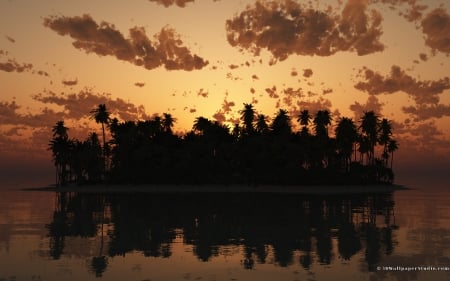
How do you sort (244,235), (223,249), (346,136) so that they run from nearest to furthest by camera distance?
1. (223,249)
2. (244,235)
3. (346,136)

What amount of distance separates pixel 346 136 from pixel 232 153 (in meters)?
32.8

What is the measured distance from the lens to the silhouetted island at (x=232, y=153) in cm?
11100

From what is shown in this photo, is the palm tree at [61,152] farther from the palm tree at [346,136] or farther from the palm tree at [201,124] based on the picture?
the palm tree at [346,136]

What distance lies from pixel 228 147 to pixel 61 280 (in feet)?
320

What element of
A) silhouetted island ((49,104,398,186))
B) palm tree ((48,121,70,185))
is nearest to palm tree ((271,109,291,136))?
silhouetted island ((49,104,398,186))

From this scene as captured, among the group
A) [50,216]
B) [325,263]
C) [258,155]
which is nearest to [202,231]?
[325,263]

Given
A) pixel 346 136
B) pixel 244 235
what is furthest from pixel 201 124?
pixel 244 235

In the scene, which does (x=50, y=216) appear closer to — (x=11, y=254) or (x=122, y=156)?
(x=11, y=254)

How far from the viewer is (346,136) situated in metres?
123

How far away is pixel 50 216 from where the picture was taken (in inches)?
1666

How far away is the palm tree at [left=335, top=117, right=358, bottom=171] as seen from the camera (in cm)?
12269

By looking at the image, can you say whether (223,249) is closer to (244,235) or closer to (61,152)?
(244,235)

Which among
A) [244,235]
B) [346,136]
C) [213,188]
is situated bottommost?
[244,235]

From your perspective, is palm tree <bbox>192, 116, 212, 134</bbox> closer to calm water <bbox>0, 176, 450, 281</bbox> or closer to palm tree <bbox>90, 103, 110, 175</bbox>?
palm tree <bbox>90, 103, 110, 175</bbox>
